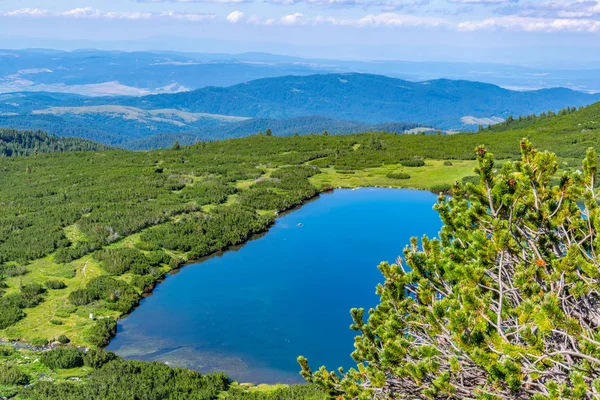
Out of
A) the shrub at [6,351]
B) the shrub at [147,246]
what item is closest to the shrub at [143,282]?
the shrub at [147,246]

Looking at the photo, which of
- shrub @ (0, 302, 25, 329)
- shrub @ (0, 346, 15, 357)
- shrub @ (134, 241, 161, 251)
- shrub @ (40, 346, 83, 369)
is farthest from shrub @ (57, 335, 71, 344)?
shrub @ (134, 241, 161, 251)

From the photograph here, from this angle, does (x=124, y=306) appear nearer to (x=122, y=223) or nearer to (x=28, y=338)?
(x=28, y=338)

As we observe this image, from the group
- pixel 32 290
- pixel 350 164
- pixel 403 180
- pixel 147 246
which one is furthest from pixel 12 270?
pixel 350 164

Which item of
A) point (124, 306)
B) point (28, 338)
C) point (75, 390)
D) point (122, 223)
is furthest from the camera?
point (122, 223)

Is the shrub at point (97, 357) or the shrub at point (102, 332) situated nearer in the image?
the shrub at point (97, 357)

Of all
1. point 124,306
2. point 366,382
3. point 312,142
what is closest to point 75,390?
point 124,306

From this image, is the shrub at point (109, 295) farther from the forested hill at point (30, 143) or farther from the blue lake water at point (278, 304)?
the forested hill at point (30, 143)

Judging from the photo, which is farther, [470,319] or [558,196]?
[558,196]

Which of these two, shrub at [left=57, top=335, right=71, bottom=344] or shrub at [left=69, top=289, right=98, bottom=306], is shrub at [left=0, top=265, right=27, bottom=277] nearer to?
shrub at [left=69, top=289, right=98, bottom=306]
